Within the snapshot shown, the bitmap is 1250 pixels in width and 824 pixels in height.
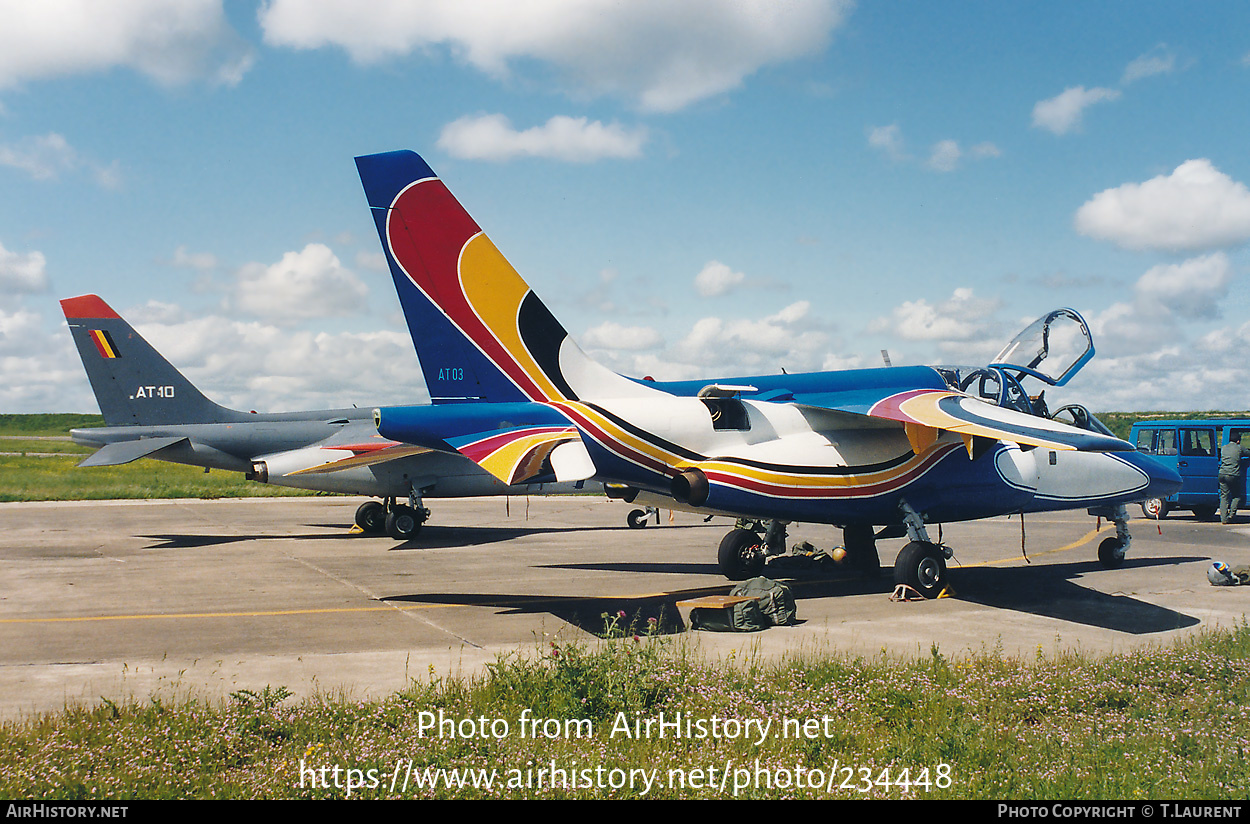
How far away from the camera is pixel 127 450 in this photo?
69.4 feet

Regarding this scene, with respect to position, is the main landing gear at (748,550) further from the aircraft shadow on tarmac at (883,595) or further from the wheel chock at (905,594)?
the wheel chock at (905,594)

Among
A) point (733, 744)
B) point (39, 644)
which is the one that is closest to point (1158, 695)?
point (733, 744)

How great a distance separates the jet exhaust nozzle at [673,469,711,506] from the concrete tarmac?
5.22ft

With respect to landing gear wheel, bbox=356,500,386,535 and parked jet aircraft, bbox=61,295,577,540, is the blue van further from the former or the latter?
landing gear wheel, bbox=356,500,386,535

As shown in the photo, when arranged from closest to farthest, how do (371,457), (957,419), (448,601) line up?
(957,419) → (448,601) → (371,457)

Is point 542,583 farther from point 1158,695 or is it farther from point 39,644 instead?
point 1158,695

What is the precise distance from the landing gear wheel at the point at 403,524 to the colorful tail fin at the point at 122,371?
660 centimetres

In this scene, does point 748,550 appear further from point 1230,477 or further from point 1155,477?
point 1230,477

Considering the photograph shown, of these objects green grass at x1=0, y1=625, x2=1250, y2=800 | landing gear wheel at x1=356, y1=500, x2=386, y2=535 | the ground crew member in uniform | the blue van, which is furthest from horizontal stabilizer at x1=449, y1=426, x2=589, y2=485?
the ground crew member in uniform

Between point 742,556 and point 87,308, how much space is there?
18854 millimetres

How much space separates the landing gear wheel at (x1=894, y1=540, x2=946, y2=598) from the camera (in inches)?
511

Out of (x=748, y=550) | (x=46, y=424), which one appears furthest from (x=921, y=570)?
(x=46, y=424)

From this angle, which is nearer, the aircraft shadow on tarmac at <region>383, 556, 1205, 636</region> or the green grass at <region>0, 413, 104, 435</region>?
the aircraft shadow on tarmac at <region>383, 556, 1205, 636</region>

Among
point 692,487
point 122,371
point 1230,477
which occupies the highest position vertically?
point 122,371
